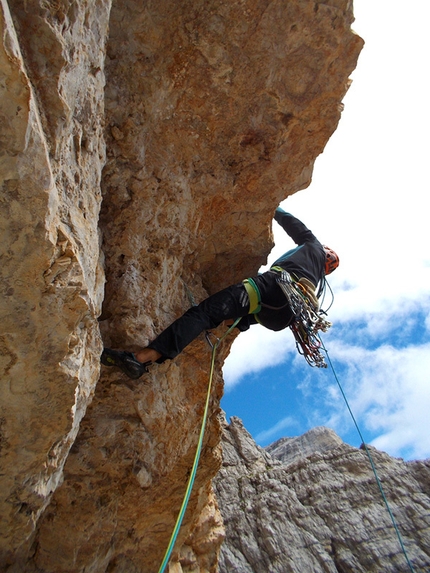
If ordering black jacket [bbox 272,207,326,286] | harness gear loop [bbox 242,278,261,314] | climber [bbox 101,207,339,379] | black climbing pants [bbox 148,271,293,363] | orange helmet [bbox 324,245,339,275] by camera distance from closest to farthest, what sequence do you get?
climber [bbox 101,207,339,379], black climbing pants [bbox 148,271,293,363], harness gear loop [bbox 242,278,261,314], black jacket [bbox 272,207,326,286], orange helmet [bbox 324,245,339,275]

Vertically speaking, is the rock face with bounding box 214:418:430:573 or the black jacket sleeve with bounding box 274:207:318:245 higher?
the black jacket sleeve with bounding box 274:207:318:245

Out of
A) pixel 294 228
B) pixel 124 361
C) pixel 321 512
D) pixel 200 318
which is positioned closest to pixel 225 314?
pixel 200 318

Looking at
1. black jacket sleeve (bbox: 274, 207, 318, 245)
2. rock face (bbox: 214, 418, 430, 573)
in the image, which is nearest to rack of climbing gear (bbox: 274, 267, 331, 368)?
black jacket sleeve (bbox: 274, 207, 318, 245)

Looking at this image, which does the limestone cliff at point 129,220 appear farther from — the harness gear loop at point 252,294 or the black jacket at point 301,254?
the harness gear loop at point 252,294

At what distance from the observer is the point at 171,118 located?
3.63 meters

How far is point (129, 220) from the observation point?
3430 mm

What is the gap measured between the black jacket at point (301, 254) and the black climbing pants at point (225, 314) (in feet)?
1.54

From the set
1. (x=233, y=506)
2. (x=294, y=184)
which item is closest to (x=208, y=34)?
(x=294, y=184)

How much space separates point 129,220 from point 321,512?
9.08 meters

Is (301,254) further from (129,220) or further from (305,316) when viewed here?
(129,220)

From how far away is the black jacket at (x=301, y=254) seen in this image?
4727 mm

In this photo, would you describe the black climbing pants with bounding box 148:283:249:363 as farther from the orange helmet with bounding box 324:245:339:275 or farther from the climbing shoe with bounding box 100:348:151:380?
the orange helmet with bounding box 324:245:339:275

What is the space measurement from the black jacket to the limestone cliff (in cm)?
36

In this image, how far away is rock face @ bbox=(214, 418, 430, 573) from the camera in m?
8.45
